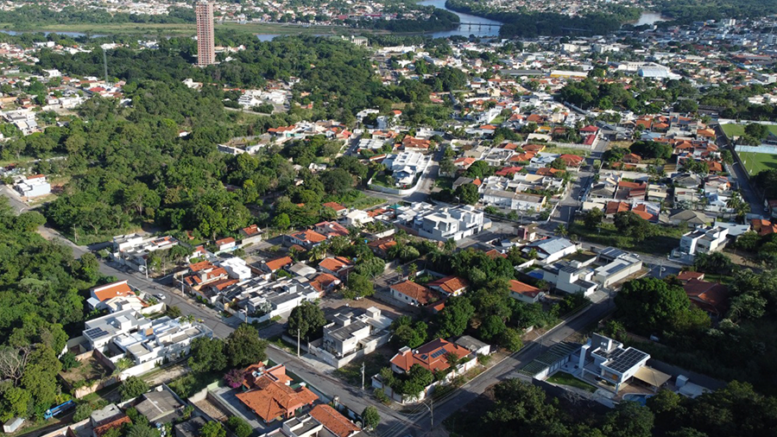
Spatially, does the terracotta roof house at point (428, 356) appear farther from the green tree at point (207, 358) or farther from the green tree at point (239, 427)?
the green tree at point (207, 358)

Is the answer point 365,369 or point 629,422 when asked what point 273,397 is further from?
point 629,422

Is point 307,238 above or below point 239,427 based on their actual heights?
below

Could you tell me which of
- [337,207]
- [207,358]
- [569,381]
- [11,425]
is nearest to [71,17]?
[337,207]

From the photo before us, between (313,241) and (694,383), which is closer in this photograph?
(694,383)

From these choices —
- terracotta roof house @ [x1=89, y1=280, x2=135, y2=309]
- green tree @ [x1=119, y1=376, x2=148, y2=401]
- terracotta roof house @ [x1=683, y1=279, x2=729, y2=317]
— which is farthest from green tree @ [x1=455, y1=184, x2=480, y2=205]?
green tree @ [x1=119, y1=376, x2=148, y2=401]

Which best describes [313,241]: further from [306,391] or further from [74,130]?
[74,130]

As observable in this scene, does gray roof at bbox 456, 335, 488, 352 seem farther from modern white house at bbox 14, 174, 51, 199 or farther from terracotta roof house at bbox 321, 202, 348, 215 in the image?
modern white house at bbox 14, 174, 51, 199

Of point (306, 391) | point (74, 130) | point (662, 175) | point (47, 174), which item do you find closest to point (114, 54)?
point (74, 130)
